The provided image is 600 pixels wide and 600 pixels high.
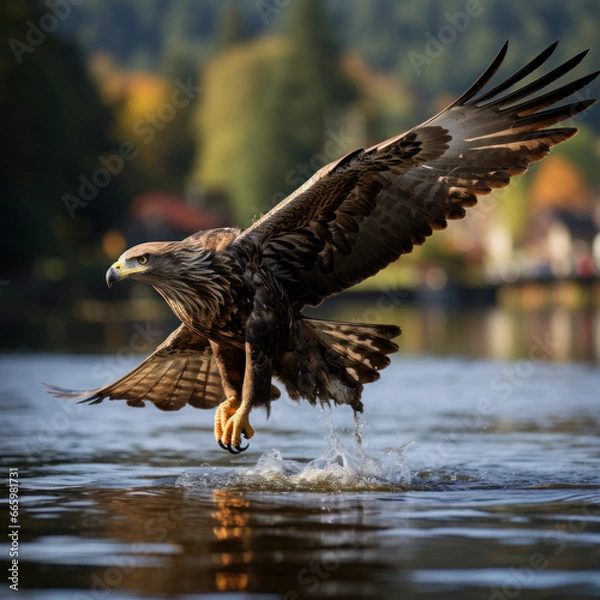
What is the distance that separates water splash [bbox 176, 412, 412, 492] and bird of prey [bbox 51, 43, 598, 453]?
27 cm

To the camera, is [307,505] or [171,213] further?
[171,213]

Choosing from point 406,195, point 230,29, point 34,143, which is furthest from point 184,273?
point 230,29

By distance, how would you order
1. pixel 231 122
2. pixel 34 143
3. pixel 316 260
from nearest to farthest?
1. pixel 316 260
2. pixel 34 143
3. pixel 231 122

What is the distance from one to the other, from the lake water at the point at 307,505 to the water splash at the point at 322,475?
0.02 m

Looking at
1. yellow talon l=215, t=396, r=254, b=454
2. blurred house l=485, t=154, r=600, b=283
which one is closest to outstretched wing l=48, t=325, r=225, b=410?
yellow talon l=215, t=396, r=254, b=454

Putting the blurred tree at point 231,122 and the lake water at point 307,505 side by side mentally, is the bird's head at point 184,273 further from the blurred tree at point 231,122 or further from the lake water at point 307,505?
the blurred tree at point 231,122

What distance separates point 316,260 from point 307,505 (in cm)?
240

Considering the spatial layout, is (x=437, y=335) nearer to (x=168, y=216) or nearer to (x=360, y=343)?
(x=360, y=343)

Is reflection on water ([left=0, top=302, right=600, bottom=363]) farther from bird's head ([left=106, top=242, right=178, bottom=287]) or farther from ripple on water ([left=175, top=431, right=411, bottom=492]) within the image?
bird's head ([left=106, top=242, right=178, bottom=287])

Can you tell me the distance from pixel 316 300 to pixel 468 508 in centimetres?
260

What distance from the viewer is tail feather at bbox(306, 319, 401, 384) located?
396 inches

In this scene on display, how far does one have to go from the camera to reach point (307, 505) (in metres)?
8.39

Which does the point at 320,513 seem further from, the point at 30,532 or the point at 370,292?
the point at 370,292

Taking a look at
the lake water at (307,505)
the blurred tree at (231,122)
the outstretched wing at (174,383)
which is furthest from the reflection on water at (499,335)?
the blurred tree at (231,122)
